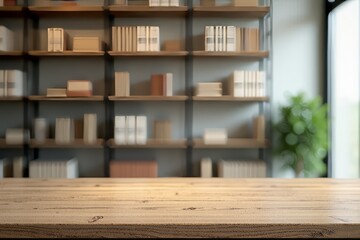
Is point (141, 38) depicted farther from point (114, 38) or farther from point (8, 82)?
point (8, 82)

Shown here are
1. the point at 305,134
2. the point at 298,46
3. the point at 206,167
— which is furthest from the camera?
the point at 298,46

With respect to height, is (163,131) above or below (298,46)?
below

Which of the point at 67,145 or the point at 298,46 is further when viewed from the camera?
the point at 298,46

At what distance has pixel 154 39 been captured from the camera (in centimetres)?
459

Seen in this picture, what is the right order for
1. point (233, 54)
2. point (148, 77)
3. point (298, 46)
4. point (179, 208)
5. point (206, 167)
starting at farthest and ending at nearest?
point (298, 46), point (148, 77), point (206, 167), point (233, 54), point (179, 208)

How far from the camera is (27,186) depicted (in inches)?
68.6

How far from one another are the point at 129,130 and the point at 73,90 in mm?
710

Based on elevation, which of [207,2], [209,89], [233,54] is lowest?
[209,89]

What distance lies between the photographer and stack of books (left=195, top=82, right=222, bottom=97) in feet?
15.1

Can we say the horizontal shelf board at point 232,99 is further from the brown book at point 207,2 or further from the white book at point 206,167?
the brown book at point 207,2

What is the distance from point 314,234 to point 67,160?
396cm

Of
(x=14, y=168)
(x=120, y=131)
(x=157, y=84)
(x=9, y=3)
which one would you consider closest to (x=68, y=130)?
(x=120, y=131)

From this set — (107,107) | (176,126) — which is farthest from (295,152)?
(107,107)

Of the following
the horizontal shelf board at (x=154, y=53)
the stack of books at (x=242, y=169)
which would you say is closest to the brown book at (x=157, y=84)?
the horizontal shelf board at (x=154, y=53)
